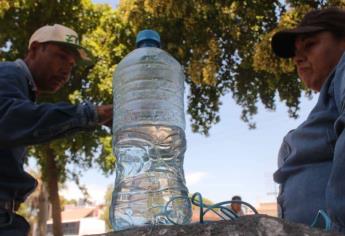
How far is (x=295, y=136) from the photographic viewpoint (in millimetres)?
2033

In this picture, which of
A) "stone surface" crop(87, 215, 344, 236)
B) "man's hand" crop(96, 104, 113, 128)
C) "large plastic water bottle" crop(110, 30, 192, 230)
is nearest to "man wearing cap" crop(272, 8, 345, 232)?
"stone surface" crop(87, 215, 344, 236)

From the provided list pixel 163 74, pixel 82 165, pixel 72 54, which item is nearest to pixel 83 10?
pixel 82 165

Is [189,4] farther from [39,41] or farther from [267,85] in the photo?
[39,41]

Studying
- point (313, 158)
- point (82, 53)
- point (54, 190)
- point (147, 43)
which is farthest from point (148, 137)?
point (54, 190)

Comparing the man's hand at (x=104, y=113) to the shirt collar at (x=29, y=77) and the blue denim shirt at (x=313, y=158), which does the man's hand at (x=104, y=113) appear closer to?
the shirt collar at (x=29, y=77)

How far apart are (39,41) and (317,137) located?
171 centimetres

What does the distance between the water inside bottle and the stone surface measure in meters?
1.14

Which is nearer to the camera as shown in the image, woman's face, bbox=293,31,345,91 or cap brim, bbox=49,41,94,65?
woman's face, bbox=293,31,345,91

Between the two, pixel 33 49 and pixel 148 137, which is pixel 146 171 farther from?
pixel 33 49

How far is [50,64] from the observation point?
2832mm

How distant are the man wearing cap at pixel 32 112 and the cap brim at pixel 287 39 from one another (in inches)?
32.9

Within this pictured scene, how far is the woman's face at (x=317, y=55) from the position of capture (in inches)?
86.0

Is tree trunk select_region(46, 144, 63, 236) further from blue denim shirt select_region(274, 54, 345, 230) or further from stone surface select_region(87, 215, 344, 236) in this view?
stone surface select_region(87, 215, 344, 236)

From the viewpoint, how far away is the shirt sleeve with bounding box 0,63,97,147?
2135 millimetres
